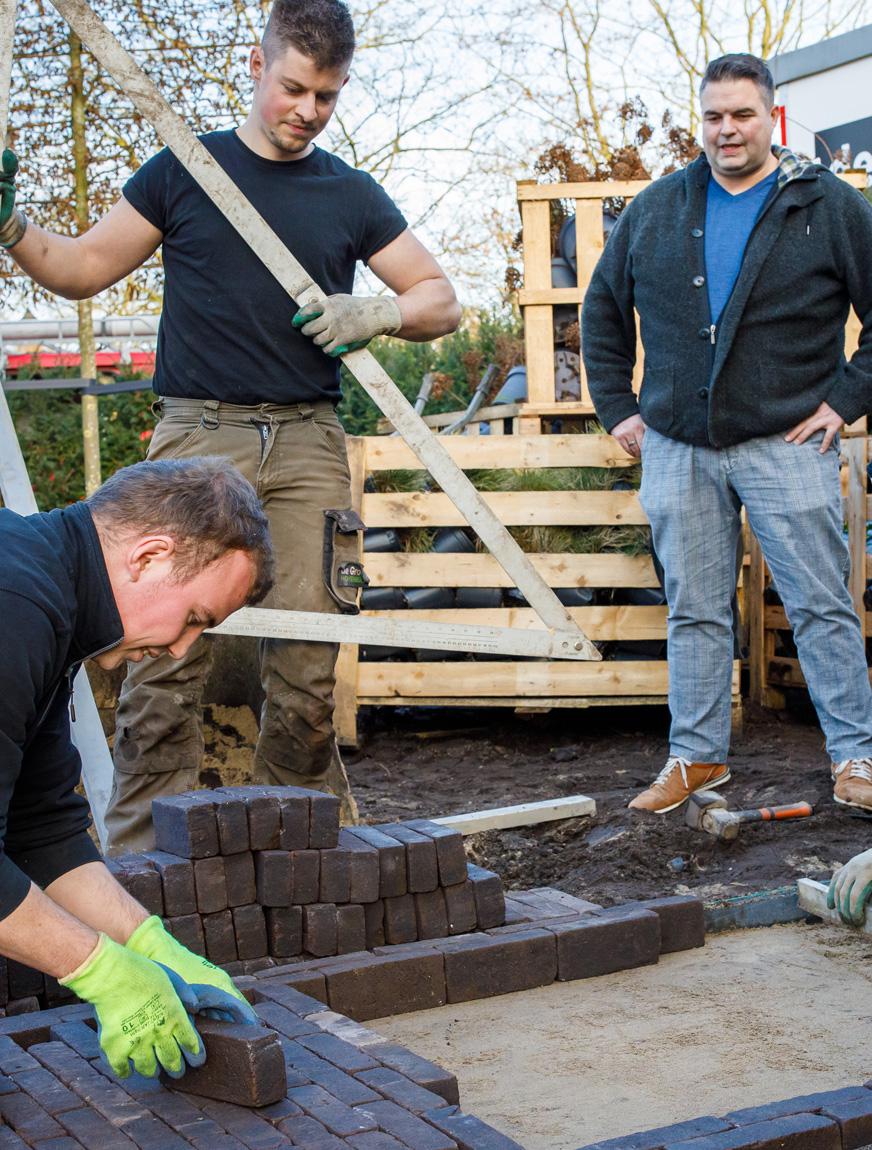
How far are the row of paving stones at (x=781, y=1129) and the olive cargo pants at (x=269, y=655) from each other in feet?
6.05

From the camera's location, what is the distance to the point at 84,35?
3740 mm

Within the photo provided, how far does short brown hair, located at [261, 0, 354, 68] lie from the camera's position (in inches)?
145

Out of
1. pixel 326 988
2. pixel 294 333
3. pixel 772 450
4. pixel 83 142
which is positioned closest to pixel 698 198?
pixel 772 450

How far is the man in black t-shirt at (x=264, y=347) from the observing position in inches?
149

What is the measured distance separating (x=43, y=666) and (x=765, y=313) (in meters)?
3.08

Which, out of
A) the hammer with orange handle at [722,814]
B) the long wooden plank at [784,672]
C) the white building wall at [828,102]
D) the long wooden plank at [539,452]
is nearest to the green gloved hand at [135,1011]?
the hammer with orange handle at [722,814]

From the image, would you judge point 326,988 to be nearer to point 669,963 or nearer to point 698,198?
point 669,963

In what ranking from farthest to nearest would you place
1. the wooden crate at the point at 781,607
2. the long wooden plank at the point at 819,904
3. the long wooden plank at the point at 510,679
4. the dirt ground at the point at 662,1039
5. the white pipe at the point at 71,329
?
1. the white pipe at the point at 71,329
2. the long wooden plank at the point at 510,679
3. the wooden crate at the point at 781,607
4. the long wooden plank at the point at 819,904
5. the dirt ground at the point at 662,1039

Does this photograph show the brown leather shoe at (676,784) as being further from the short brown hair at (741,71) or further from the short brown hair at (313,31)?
the short brown hair at (313,31)

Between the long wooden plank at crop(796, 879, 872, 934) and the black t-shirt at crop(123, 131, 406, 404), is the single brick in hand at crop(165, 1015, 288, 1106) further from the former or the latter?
the black t-shirt at crop(123, 131, 406, 404)

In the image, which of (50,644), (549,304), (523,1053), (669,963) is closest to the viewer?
(50,644)

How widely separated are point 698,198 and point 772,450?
914 millimetres

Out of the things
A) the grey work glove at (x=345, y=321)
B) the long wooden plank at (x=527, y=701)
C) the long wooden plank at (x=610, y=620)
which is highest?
the grey work glove at (x=345, y=321)

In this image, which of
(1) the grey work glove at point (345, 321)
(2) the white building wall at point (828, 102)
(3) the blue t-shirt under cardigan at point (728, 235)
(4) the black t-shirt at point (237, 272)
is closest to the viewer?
(1) the grey work glove at point (345, 321)
